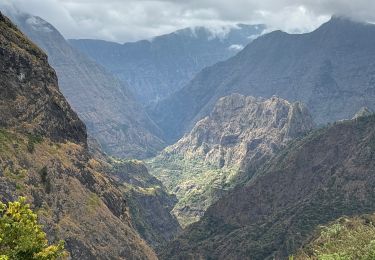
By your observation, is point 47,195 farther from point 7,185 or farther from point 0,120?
point 0,120

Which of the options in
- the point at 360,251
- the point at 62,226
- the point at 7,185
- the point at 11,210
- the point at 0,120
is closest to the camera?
the point at 11,210

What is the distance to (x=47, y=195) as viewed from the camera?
188 m

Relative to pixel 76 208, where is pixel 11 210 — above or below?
above

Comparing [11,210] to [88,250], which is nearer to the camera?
[11,210]

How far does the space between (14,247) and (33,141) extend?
458 feet

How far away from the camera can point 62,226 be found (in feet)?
602

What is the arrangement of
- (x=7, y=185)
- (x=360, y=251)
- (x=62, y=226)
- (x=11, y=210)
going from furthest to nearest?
(x=62, y=226) < (x=7, y=185) < (x=360, y=251) < (x=11, y=210)

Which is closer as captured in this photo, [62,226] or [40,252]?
[40,252]

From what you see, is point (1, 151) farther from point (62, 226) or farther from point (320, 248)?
point (320, 248)

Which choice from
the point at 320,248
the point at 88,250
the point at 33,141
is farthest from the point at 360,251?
the point at 33,141

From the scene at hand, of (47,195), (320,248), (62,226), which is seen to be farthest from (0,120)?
(320,248)

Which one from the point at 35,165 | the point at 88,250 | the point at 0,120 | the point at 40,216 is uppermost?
the point at 0,120

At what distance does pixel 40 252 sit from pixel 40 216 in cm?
11416

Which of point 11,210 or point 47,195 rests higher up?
point 11,210
